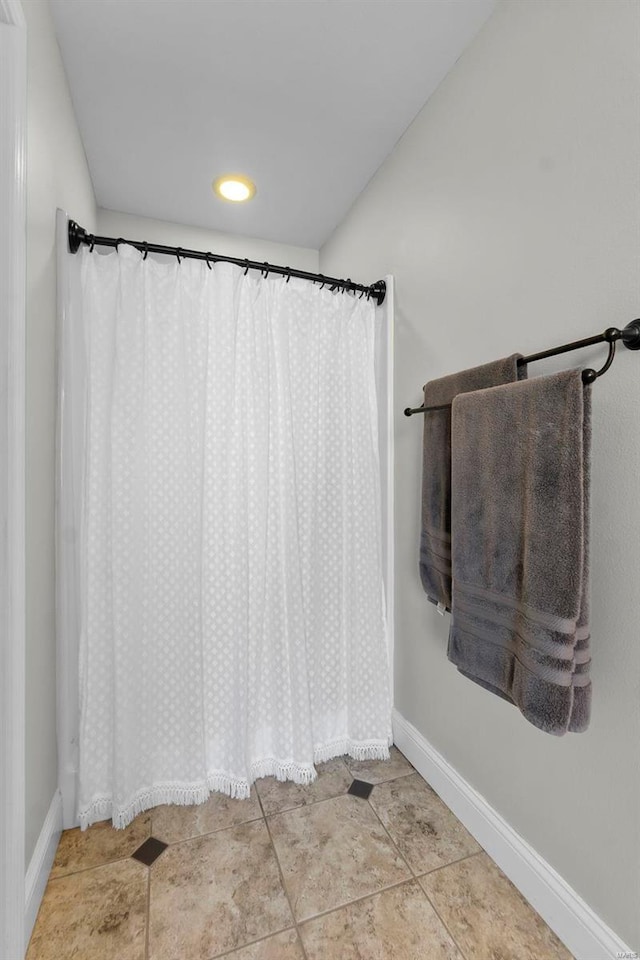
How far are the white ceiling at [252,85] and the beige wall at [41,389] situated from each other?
0.59ft

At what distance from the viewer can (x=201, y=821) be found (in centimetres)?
137

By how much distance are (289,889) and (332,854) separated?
6.1 inches

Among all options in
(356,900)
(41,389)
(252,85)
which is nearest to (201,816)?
(356,900)

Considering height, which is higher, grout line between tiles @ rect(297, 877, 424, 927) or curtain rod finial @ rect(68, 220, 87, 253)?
curtain rod finial @ rect(68, 220, 87, 253)

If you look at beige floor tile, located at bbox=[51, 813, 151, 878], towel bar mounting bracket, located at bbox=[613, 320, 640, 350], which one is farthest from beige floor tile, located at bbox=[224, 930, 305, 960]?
towel bar mounting bracket, located at bbox=[613, 320, 640, 350]

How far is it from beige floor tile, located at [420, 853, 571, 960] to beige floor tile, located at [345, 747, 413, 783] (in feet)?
1.25

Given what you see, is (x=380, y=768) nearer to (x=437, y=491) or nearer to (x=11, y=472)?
(x=437, y=491)

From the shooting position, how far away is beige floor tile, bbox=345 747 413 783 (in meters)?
1.57

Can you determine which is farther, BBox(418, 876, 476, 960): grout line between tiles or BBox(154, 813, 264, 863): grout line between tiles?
BBox(154, 813, 264, 863): grout line between tiles

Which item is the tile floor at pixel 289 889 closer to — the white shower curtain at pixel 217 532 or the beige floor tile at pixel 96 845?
the beige floor tile at pixel 96 845

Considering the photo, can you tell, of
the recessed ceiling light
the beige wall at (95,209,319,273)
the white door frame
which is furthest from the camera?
the beige wall at (95,209,319,273)

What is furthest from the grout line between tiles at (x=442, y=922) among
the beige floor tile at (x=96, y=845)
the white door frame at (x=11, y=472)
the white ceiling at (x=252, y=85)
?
the white ceiling at (x=252, y=85)

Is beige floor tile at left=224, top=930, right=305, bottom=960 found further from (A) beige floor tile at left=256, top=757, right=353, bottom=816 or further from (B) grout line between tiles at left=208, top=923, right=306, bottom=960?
(A) beige floor tile at left=256, top=757, right=353, bottom=816

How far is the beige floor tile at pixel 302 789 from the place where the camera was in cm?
145
